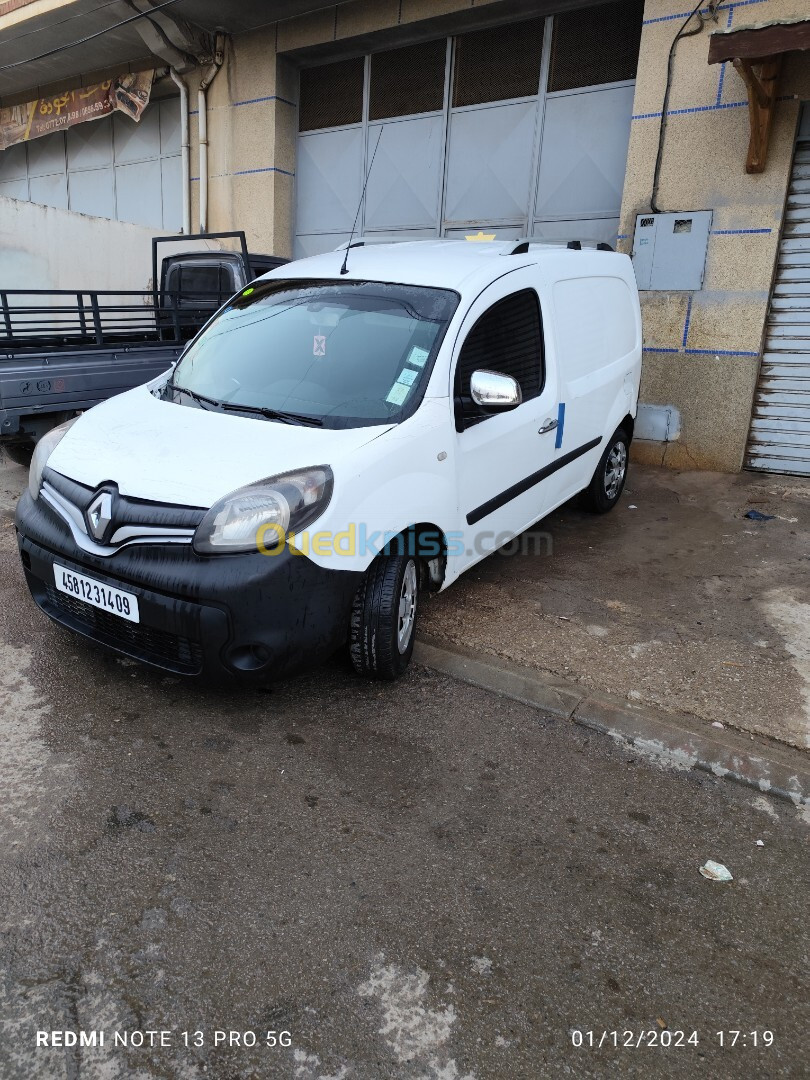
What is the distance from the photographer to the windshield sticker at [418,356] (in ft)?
11.0

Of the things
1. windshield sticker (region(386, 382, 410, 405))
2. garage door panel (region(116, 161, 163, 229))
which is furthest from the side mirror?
garage door panel (region(116, 161, 163, 229))

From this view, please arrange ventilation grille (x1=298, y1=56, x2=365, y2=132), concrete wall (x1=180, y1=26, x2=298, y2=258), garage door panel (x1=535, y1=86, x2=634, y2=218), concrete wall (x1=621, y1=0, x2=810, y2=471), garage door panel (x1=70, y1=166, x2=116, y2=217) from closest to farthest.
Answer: concrete wall (x1=621, y1=0, x2=810, y2=471), garage door panel (x1=535, y1=86, x2=634, y2=218), ventilation grille (x1=298, y1=56, x2=365, y2=132), concrete wall (x1=180, y1=26, x2=298, y2=258), garage door panel (x1=70, y1=166, x2=116, y2=217)

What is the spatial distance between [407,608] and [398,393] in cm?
94

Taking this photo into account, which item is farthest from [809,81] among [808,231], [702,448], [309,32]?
[309,32]

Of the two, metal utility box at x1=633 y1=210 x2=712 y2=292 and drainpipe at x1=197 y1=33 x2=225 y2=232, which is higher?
drainpipe at x1=197 y1=33 x2=225 y2=232

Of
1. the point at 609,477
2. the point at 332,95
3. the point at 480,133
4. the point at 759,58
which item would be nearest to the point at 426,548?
the point at 609,477

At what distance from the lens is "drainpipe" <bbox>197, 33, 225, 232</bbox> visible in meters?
10.00

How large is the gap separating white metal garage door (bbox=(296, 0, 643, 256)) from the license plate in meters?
7.06

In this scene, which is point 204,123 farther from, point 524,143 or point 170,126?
point 524,143

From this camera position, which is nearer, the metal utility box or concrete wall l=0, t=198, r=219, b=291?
the metal utility box

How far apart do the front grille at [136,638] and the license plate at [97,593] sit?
0.03 m

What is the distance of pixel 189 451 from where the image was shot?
2.98 meters

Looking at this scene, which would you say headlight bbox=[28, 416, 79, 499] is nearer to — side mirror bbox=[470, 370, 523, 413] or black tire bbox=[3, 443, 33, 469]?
side mirror bbox=[470, 370, 523, 413]

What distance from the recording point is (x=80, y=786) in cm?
262
